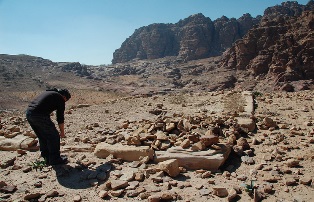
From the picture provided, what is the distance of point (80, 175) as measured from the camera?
4.97 metres

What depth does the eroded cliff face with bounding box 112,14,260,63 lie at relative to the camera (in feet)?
400

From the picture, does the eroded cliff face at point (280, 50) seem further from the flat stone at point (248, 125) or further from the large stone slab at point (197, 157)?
the large stone slab at point (197, 157)

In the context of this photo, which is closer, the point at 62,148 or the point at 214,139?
the point at 214,139

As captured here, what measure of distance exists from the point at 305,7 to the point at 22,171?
13829 centimetres

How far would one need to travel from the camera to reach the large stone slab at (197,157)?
5.07m

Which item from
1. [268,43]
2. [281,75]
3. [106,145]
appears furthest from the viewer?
[268,43]

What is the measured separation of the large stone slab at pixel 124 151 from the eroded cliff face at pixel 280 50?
174 feet

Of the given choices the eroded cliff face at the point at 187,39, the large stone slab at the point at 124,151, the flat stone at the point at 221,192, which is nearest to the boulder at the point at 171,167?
the large stone slab at the point at 124,151

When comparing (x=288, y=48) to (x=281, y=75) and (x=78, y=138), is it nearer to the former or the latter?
(x=281, y=75)

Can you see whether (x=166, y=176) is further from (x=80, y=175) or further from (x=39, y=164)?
(x=39, y=164)

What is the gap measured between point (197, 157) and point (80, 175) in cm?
199

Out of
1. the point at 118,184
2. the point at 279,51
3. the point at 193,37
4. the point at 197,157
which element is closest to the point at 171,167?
the point at 197,157

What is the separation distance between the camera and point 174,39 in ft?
488

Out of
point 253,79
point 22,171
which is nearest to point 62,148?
point 22,171
